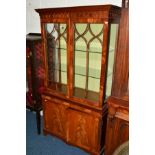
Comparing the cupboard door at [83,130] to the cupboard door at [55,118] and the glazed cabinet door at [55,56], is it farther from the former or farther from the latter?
the glazed cabinet door at [55,56]

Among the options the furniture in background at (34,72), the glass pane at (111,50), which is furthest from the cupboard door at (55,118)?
the glass pane at (111,50)

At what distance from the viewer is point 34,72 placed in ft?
8.22

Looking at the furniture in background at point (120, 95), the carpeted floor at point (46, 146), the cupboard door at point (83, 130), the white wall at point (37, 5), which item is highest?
the white wall at point (37, 5)

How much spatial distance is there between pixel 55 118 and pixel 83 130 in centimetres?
45

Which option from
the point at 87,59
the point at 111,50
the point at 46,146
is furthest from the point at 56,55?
the point at 46,146

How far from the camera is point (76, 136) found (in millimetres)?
2260

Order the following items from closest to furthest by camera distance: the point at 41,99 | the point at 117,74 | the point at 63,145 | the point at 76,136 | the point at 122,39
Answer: the point at 122,39 < the point at 117,74 < the point at 76,136 < the point at 63,145 < the point at 41,99

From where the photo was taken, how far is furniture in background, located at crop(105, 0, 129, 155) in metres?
1.48

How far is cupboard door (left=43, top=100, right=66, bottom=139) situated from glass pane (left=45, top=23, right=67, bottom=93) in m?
0.22

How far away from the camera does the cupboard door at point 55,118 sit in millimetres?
2344

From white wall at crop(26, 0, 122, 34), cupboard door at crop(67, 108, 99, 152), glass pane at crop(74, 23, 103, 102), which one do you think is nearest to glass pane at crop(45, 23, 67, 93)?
glass pane at crop(74, 23, 103, 102)
